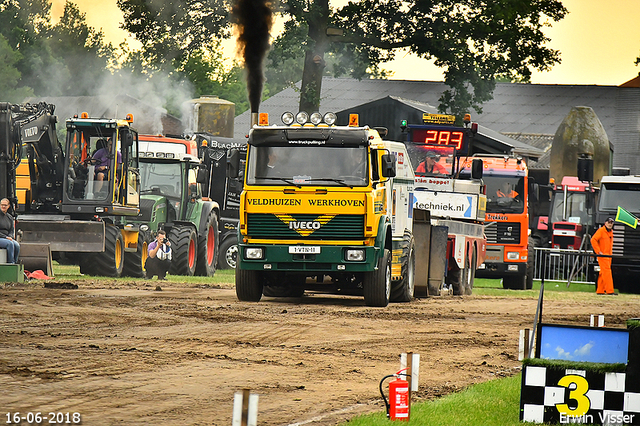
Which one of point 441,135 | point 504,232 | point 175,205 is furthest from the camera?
point 504,232

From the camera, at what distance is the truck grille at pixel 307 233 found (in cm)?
1828

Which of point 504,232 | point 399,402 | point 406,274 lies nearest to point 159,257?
point 406,274

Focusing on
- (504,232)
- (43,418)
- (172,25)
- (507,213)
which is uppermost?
(172,25)

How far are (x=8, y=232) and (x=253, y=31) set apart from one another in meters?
12.9

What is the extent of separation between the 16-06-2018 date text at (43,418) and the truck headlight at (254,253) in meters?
10.5

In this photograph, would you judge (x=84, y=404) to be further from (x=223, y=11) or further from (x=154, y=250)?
(x=223, y=11)

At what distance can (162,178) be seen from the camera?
93.6ft

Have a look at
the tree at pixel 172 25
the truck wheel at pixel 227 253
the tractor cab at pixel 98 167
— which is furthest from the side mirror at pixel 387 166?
the tree at pixel 172 25

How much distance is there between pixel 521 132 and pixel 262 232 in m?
46.0

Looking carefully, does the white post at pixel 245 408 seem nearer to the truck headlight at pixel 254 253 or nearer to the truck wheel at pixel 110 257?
the truck headlight at pixel 254 253

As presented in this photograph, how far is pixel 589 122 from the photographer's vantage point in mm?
59531

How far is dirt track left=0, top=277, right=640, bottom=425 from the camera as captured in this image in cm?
888

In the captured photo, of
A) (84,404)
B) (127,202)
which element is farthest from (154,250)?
(84,404)

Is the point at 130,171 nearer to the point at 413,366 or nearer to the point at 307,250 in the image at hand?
the point at 307,250
